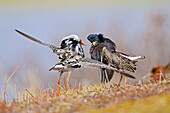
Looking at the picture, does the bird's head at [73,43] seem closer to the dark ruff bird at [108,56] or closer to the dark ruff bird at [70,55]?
the dark ruff bird at [70,55]

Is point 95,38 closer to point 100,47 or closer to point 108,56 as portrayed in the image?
point 100,47

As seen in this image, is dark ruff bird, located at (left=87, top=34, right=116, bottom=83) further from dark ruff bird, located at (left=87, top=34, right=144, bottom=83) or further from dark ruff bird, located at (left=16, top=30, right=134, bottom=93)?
dark ruff bird, located at (left=16, top=30, right=134, bottom=93)

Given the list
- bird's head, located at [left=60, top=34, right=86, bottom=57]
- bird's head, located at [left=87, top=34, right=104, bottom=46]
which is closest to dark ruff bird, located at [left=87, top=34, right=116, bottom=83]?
bird's head, located at [left=87, top=34, right=104, bottom=46]

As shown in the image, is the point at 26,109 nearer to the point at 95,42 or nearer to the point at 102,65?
the point at 102,65

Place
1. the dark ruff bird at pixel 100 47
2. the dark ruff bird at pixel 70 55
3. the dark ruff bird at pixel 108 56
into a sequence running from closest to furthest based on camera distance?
the dark ruff bird at pixel 70 55, the dark ruff bird at pixel 108 56, the dark ruff bird at pixel 100 47

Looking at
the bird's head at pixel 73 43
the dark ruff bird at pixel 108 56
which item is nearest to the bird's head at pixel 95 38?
the dark ruff bird at pixel 108 56

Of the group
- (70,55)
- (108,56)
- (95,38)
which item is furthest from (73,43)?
(108,56)
